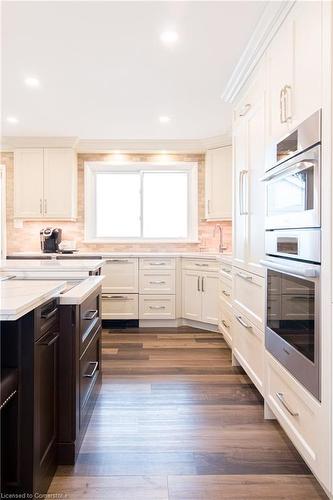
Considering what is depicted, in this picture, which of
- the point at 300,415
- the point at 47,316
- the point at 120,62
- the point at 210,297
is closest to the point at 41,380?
the point at 47,316

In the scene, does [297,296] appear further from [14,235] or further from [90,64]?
[14,235]

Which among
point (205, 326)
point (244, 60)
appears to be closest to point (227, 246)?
point (205, 326)

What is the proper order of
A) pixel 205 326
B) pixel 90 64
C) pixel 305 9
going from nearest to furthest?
pixel 305 9 → pixel 90 64 → pixel 205 326

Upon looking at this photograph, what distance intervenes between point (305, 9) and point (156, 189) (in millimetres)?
3607

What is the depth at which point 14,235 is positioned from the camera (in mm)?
5016

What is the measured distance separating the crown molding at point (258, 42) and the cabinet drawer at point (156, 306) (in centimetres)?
249

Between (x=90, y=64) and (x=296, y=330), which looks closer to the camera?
(x=296, y=330)

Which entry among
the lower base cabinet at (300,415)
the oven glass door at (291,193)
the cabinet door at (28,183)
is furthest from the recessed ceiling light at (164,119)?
the lower base cabinet at (300,415)

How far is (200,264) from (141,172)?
65.3 inches

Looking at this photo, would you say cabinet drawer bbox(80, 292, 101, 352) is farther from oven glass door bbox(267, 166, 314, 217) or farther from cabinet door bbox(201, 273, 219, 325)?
cabinet door bbox(201, 273, 219, 325)

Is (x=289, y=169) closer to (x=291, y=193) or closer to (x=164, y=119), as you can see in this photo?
(x=291, y=193)

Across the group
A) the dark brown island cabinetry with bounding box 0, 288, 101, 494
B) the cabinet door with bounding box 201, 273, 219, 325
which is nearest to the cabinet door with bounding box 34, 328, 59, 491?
the dark brown island cabinetry with bounding box 0, 288, 101, 494

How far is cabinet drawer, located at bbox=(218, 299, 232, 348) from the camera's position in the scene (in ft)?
11.1

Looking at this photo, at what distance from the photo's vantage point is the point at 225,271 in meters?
3.63
